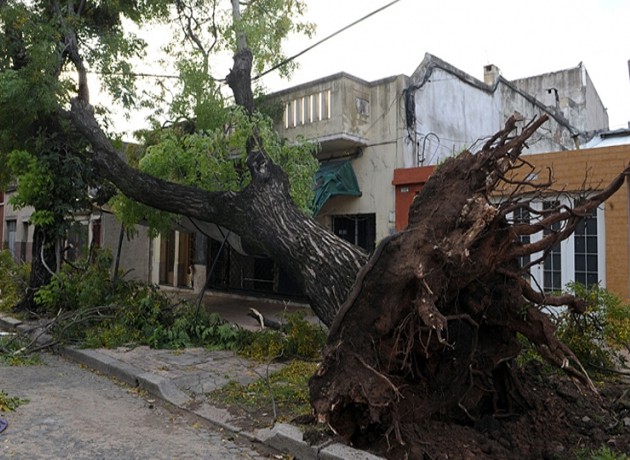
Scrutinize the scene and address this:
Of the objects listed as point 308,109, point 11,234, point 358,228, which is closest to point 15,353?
point 358,228

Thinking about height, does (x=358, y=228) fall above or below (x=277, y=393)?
above

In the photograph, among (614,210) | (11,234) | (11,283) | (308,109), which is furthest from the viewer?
(11,234)

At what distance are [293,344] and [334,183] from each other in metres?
5.03

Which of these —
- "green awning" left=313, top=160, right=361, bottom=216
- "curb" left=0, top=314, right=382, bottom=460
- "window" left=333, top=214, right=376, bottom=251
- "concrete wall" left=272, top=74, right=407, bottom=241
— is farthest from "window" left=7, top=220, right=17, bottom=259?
"green awning" left=313, top=160, right=361, bottom=216

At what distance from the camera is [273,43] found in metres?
12.1

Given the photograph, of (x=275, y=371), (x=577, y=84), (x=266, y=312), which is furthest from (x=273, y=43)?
(x=577, y=84)

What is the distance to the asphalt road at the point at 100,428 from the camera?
4.60 meters

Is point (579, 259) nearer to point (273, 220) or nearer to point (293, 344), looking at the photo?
point (293, 344)

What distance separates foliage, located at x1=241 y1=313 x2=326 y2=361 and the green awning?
4083 millimetres

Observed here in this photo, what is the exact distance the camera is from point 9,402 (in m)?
5.73

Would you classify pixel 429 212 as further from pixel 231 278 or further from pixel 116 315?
pixel 231 278

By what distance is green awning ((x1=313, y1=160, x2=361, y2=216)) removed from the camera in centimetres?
1182

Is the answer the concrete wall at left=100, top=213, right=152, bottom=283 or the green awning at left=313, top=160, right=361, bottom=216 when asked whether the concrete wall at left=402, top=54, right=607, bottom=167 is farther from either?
the concrete wall at left=100, top=213, right=152, bottom=283

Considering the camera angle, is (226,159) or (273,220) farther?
(226,159)
